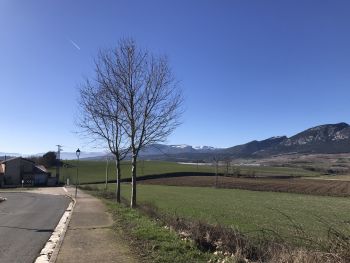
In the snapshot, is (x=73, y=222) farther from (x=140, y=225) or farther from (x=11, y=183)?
(x=11, y=183)

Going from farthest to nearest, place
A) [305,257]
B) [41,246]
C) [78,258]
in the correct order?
[41,246], [78,258], [305,257]

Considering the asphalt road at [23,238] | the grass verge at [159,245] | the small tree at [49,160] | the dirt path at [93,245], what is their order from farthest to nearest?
the small tree at [49,160], the asphalt road at [23,238], the dirt path at [93,245], the grass verge at [159,245]

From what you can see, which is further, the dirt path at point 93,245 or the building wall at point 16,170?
the building wall at point 16,170

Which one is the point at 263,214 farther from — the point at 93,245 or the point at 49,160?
the point at 49,160

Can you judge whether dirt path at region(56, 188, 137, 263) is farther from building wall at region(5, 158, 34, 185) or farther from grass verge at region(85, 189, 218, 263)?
building wall at region(5, 158, 34, 185)

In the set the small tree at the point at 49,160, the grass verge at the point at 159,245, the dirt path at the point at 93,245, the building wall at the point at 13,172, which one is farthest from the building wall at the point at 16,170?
the grass verge at the point at 159,245

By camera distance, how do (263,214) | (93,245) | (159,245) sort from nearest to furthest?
(159,245)
(93,245)
(263,214)

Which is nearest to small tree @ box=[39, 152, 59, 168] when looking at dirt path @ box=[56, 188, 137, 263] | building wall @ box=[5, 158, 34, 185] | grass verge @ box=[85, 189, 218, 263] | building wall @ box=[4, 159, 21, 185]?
building wall @ box=[5, 158, 34, 185]

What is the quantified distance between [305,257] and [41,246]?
7764 millimetres

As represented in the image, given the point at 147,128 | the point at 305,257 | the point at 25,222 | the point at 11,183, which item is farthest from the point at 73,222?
the point at 11,183

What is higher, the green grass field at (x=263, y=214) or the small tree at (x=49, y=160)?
the small tree at (x=49, y=160)

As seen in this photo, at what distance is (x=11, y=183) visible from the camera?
105000 millimetres

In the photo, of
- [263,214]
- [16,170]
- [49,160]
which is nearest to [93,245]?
[263,214]

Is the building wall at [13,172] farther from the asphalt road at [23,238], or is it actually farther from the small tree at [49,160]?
the asphalt road at [23,238]
